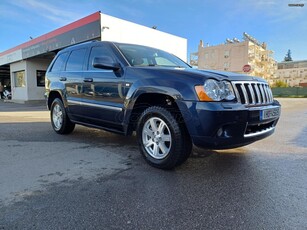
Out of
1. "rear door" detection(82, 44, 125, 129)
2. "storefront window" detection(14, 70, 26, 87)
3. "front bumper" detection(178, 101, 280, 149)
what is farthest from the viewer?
"storefront window" detection(14, 70, 26, 87)

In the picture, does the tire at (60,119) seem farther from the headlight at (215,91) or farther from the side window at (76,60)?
the headlight at (215,91)

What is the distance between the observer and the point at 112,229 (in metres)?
2.09

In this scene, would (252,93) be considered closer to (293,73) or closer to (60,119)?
(60,119)

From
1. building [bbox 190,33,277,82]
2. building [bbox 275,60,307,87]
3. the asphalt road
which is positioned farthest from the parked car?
building [bbox 275,60,307,87]

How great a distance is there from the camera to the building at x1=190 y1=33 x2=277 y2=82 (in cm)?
5856

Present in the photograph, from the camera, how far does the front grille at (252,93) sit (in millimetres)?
3139

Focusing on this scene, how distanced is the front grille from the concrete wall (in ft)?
28.6

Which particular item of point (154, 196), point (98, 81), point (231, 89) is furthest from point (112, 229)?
point (98, 81)

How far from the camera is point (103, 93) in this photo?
4.27 meters

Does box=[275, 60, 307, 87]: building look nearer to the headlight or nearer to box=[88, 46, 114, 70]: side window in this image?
box=[88, 46, 114, 70]: side window

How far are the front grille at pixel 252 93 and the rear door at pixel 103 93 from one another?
170 centimetres

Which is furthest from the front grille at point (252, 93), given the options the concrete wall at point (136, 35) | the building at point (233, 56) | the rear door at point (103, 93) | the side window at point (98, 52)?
the building at point (233, 56)

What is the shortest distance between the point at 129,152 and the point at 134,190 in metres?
1.60

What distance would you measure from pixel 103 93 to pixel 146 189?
2.00m
